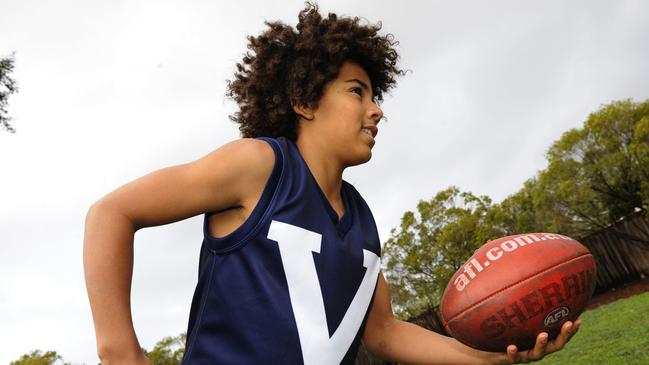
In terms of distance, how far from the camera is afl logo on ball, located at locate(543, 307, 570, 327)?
240 cm

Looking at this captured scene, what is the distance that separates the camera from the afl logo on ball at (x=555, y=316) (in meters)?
2.40

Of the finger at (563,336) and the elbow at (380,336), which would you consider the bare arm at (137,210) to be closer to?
the elbow at (380,336)

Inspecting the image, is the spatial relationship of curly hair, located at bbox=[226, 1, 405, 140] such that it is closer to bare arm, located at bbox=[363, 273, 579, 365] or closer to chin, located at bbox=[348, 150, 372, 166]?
chin, located at bbox=[348, 150, 372, 166]

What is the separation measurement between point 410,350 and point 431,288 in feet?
67.5

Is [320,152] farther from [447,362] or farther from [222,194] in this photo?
[447,362]

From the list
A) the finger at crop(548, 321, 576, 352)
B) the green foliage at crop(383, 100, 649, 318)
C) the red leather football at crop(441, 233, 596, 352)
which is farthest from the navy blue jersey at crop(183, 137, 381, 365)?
the green foliage at crop(383, 100, 649, 318)

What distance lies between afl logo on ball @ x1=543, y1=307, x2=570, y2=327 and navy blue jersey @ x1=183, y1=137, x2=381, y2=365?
0.93 metres

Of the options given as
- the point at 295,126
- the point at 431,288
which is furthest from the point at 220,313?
the point at 431,288

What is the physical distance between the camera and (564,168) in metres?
20.4

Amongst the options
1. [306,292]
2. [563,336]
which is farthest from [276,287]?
[563,336]

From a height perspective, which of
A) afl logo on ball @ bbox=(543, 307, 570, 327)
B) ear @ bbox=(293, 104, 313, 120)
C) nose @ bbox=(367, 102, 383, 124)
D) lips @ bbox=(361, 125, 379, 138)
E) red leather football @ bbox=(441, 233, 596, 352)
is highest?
ear @ bbox=(293, 104, 313, 120)

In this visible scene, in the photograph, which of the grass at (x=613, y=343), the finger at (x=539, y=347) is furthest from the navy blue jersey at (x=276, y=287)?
the grass at (x=613, y=343)

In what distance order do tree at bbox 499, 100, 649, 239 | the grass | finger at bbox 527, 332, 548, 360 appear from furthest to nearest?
1. tree at bbox 499, 100, 649, 239
2. the grass
3. finger at bbox 527, 332, 548, 360

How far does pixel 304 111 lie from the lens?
2.42m
